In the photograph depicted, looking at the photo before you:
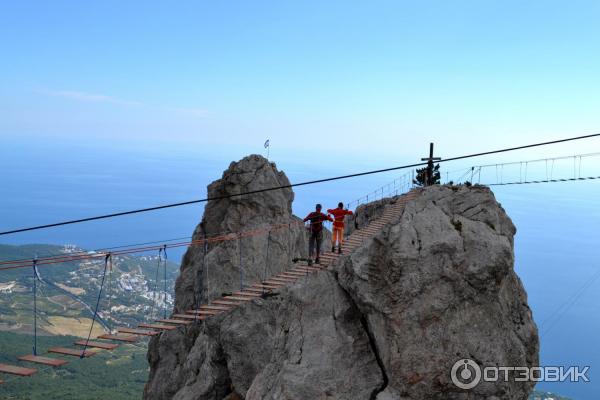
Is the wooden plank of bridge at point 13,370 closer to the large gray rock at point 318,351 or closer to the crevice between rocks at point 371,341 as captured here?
the large gray rock at point 318,351

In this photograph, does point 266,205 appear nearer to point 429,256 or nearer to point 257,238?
point 257,238

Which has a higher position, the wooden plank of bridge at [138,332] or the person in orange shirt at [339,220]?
the person in orange shirt at [339,220]

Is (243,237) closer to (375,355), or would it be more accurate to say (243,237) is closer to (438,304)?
(375,355)

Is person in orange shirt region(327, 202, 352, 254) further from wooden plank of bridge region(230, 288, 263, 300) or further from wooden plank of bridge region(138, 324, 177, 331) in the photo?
wooden plank of bridge region(138, 324, 177, 331)

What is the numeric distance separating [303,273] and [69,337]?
136 meters

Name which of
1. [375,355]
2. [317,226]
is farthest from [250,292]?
[375,355]

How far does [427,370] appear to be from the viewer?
44.7 ft

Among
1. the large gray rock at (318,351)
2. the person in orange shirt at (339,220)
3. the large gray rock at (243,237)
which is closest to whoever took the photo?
the large gray rock at (318,351)

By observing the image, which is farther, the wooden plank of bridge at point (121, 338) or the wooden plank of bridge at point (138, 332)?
the wooden plank of bridge at point (138, 332)

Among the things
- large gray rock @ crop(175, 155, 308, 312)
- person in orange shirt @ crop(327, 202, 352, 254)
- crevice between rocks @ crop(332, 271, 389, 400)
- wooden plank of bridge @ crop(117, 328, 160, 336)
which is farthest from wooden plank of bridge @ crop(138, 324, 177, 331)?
large gray rock @ crop(175, 155, 308, 312)

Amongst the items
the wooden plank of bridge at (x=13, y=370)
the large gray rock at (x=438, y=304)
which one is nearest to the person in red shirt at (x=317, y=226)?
the large gray rock at (x=438, y=304)

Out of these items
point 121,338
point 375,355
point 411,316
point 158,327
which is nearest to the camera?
point 411,316

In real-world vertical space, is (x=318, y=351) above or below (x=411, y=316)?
below

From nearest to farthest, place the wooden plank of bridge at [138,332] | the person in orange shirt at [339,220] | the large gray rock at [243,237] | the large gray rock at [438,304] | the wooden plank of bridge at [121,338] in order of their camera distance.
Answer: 1. the large gray rock at [438,304]
2. the wooden plank of bridge at [121,338]
3. the wooden plank of bridge at [138,332]
4. the person in orange shirt at [339,220]
5. the large gray rock at [243,237]
